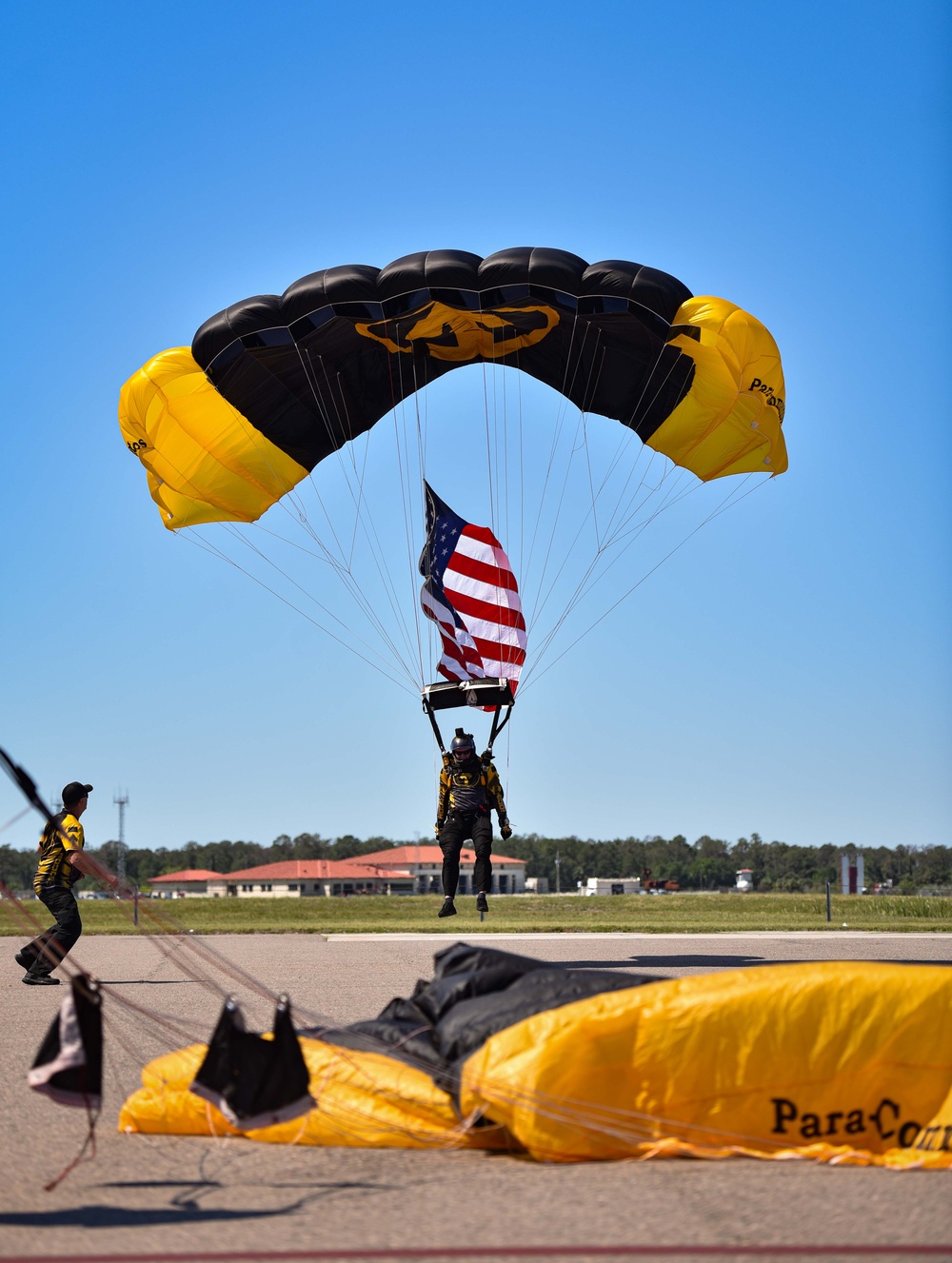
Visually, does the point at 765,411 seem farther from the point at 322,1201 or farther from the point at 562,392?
the point at 322,1201

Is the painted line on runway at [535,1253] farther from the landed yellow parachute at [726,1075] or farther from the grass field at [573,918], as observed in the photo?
the grass field at [573,918]

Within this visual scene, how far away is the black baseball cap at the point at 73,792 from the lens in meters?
9.00

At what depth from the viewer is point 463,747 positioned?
11312mm

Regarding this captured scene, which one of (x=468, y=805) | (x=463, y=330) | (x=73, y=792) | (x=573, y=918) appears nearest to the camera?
(x=73, y=792)

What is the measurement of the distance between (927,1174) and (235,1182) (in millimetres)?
1996

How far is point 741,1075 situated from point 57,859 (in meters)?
6.63

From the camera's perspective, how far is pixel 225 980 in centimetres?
905

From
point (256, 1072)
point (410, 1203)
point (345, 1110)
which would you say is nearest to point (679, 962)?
point (345, 1110)

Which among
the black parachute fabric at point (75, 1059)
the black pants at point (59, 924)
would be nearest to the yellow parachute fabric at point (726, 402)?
the black pants at point (59, 924)

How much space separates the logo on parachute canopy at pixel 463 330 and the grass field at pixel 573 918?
5.49 meters

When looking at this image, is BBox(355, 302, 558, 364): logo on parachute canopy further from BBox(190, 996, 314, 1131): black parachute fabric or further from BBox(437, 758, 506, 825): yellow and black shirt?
BBox(190, 996, 314, 1131): black parachute fabric

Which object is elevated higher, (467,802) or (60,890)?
(467,802)

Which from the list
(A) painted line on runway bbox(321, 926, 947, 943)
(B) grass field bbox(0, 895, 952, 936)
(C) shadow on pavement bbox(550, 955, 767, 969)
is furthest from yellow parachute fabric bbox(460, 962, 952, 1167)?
(A) painted line on runway bbox(321, 926, 947, 943)

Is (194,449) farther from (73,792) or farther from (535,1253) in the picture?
(535,1253)
